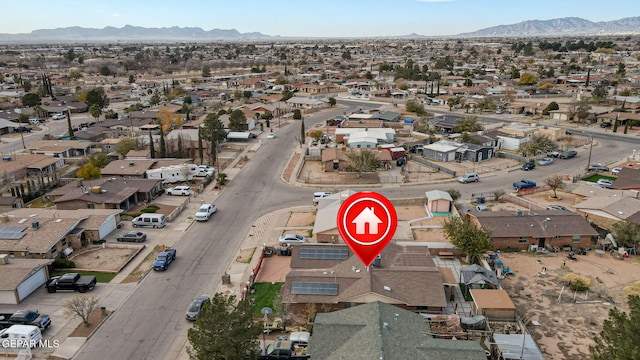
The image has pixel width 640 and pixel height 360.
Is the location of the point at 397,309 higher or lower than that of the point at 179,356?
higher

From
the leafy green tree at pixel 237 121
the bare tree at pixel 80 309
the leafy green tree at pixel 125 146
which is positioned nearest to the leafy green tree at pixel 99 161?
the leafy green tree at pixel 125 146

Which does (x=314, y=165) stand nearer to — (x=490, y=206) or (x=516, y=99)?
(x=490, y=206)

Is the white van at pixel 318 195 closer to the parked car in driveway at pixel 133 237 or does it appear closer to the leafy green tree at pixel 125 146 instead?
→ the parked car in driveway at pixel 133 237

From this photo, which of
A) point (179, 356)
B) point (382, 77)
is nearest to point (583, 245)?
point (179, 356)

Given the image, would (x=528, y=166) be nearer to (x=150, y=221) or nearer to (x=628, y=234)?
(x=628, y=234)

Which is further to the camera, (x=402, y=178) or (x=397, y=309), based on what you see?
(x=402, y=178)

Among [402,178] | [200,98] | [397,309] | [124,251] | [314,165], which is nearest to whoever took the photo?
[397,309]

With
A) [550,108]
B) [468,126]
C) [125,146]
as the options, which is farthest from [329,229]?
[550,108]
